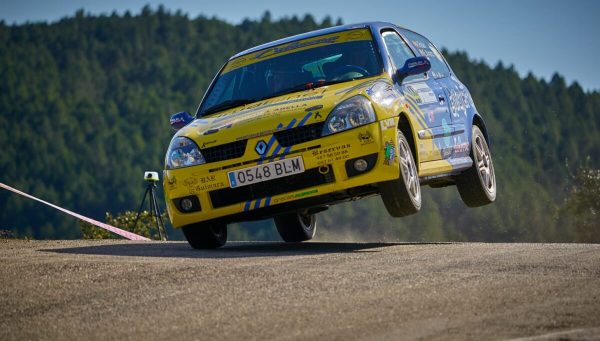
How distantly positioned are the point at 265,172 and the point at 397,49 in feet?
7.57

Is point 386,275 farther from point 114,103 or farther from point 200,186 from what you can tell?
point 114,103

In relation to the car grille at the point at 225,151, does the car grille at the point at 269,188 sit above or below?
below

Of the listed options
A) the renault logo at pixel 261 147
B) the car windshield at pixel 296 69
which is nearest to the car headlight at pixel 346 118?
the renault logo at pixel 261 147

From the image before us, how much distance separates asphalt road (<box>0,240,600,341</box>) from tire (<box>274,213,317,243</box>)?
11.2ft

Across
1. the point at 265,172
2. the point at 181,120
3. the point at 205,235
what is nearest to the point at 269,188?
the point at 265,172

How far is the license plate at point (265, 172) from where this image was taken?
8.37 meters

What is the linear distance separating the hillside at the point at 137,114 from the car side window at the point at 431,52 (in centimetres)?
3151

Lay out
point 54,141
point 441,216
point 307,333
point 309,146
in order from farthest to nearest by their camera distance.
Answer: point 54,141 < point 441,216 < point 309,146 < point 307,333

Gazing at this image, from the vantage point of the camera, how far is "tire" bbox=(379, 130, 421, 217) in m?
8.42

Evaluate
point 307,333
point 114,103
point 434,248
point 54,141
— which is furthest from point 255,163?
point 114,103

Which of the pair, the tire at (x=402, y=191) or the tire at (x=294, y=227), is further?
the tire at (x=294, y=227)

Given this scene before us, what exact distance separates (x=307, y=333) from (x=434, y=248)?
12.3ft

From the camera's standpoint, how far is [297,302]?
18.8ft

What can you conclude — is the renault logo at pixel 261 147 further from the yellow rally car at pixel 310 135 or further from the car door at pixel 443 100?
the car door at pixel 443 100
